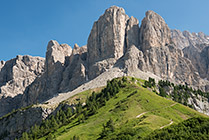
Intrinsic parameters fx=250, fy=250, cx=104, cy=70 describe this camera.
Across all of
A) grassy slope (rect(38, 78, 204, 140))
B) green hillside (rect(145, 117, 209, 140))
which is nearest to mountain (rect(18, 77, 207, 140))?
grassy slope (rect(38, 78, 204, 140))

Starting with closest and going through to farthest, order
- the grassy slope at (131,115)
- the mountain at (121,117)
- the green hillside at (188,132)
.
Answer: the green hillside at (188,132) < the mountain at (121,117) < the grassy slope at (131,115)

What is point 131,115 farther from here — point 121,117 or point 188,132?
point 188,132

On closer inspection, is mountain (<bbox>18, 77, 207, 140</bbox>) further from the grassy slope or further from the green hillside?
the green hillside

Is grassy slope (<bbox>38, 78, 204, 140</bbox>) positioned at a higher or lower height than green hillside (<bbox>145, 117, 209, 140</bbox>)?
higher

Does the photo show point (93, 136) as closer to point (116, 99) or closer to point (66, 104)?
point (116, 99)

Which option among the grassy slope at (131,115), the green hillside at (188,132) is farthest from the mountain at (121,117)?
the green hillside at (188,132)

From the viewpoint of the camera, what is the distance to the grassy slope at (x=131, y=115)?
4190 inches

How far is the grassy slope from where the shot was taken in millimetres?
106438

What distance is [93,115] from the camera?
143000 mm

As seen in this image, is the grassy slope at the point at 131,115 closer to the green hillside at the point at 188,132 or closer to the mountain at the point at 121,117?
the mountain at the point at 121,117

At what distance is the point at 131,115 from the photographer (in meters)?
119

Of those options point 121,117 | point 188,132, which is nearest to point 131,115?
point 121,117

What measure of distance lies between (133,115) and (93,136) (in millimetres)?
22833

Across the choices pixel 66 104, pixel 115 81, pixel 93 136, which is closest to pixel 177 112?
pixel 93 136
